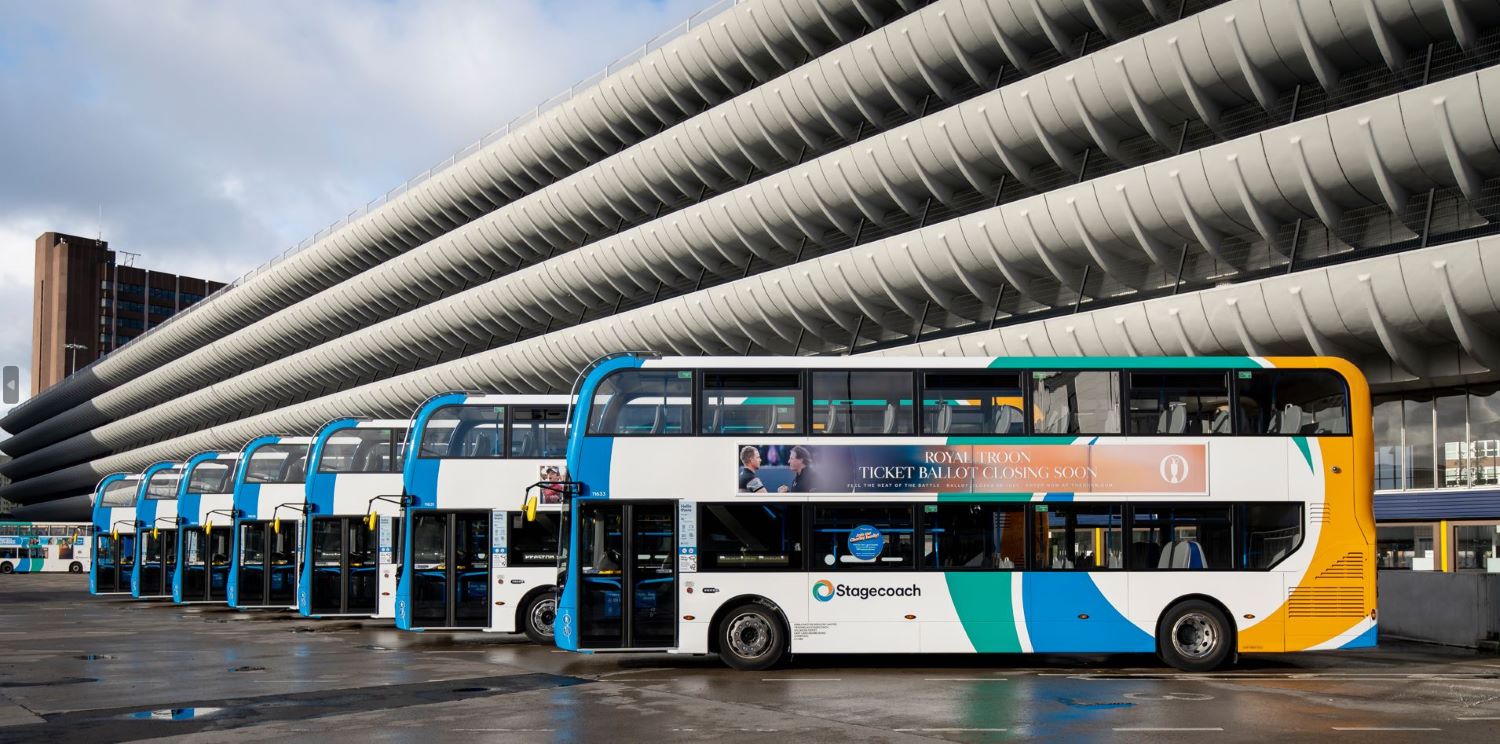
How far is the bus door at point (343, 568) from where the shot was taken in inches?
1116

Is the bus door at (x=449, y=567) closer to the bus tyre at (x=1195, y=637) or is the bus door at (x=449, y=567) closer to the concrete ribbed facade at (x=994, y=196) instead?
the bus tyre at (x=1195, y=637)

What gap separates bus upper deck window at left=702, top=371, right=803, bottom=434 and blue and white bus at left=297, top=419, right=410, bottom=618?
12.4 metres

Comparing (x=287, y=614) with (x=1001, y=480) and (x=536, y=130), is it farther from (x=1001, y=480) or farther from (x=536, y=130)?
(x=536, y=130)

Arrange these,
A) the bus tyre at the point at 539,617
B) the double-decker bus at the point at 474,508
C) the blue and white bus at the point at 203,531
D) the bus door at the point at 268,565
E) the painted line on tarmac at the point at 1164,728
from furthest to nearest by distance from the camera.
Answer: the blue and white bus at the point at 203,531
the bus door at the point at 268,565
the double-decker bus at the point at 474,508
the bus tyre at the point at 539,617
the painted line on tarmac at the point at 1164,728

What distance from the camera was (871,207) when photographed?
42156mm

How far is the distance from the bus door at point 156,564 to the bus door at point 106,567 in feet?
14.4

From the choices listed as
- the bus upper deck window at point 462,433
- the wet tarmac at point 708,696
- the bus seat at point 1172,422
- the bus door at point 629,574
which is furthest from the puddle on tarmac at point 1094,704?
the bus upper deck window at point 462,433

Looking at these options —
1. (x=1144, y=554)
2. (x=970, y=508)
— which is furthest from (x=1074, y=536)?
(x=970, y=508)

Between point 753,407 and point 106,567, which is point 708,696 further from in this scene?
→ point 106,567

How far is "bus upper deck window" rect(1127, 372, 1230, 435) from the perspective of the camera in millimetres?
18000

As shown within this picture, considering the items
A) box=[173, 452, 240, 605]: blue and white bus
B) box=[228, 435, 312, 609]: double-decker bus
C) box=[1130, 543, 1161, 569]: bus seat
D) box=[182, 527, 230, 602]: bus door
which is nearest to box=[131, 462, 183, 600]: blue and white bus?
box=[173, 452, 240, 605]: blue and white bus

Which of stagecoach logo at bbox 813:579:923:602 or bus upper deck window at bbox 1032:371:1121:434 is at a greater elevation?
bus upper deck window at bbox 1032:371:1121:434

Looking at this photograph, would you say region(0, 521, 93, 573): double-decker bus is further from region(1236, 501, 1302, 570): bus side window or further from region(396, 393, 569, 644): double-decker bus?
region(1236, 501, 1302, 570): bus side window

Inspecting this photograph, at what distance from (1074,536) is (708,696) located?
5674 millimetres
